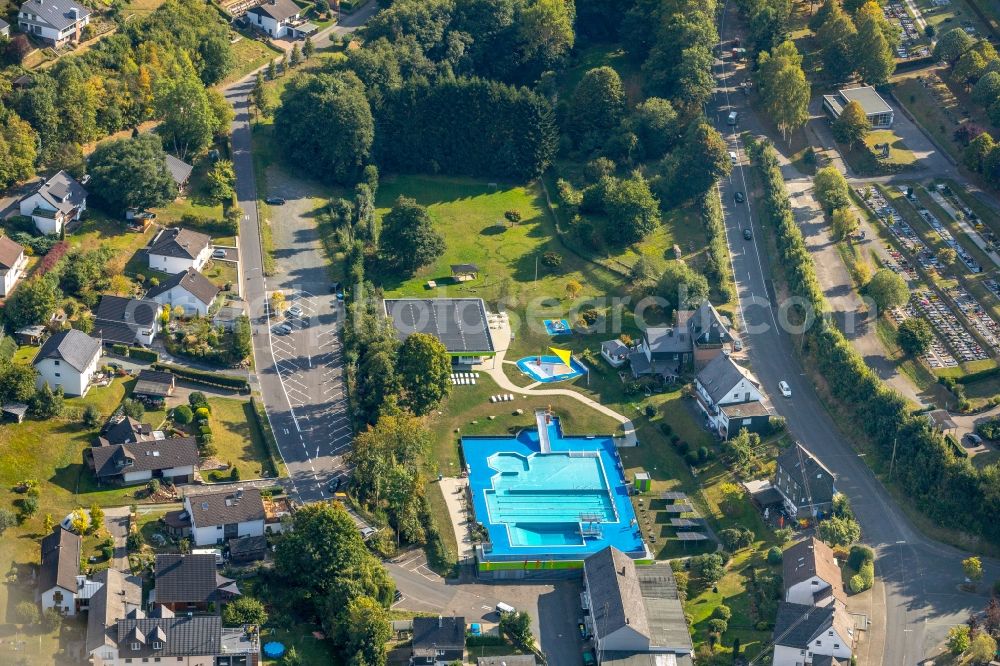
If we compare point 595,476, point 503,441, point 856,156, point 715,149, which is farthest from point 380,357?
point 856,156

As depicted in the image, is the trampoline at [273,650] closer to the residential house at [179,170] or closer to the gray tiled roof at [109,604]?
the gray tiled roof at [109,604]

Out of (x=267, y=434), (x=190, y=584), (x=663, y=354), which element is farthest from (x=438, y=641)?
(x=663, y=354)

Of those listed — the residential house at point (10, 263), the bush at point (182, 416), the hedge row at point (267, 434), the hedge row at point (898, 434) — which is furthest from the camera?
the residential house at point (10, 263)

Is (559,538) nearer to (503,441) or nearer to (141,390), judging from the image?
(503,441)

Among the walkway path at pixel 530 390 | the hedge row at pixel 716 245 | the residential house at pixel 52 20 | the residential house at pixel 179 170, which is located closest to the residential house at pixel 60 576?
the walkway path at pixel 530 390

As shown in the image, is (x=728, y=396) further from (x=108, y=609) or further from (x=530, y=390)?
(x=108, y=609)
